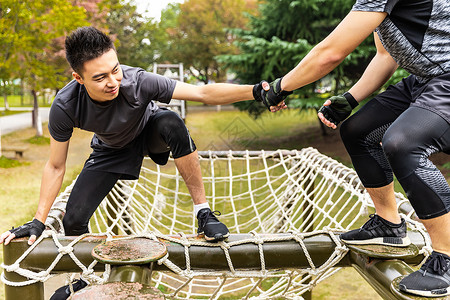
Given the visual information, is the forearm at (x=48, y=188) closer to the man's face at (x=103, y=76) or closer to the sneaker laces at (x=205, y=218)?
the man's face at (x=103, y=76)

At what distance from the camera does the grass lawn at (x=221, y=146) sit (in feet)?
13.1


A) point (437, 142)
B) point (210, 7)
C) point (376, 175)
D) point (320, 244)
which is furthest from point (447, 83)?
point (210, 7)

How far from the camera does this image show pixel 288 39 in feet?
29.4

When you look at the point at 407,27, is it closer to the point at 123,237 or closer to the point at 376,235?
the point at 376,235

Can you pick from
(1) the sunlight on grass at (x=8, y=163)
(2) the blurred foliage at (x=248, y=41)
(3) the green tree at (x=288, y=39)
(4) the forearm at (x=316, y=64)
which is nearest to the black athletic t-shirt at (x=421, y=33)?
(4) the forearm at (x=316, y=64)

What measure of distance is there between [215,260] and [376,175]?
624 mm

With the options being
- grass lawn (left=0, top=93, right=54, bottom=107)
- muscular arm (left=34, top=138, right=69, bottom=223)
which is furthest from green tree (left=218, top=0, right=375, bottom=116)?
grass lawn (left=0, top=93, right=54, bottom=107)

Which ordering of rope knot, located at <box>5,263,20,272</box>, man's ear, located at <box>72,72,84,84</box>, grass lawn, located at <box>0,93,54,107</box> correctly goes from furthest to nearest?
grass lawn, located at <box>0,93,54,107</box> → man's ear, located at <box>72,72,84,84</box> → rope knot, located at <box>5,263,20,272</box>

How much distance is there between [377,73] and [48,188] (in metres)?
1.32

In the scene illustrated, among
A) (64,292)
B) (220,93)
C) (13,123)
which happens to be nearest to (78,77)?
(220,93)

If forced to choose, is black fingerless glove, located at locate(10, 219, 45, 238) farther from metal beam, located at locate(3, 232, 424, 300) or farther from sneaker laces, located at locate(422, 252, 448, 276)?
sneaker laces, located at locate(422, 252, 448, 276)

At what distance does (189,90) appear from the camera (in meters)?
1.84

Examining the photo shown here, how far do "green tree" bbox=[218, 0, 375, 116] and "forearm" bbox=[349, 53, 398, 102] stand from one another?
5825 mm

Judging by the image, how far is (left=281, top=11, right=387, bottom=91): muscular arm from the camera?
4.24 ft
